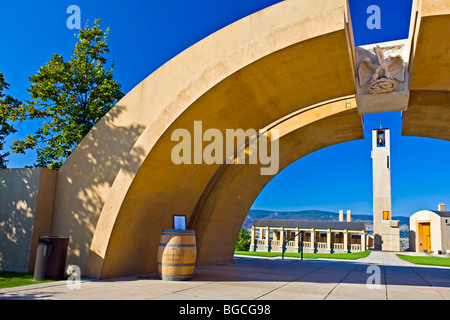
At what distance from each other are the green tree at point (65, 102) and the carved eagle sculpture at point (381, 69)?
403 inches

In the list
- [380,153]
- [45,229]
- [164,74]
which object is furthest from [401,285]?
[380,153]

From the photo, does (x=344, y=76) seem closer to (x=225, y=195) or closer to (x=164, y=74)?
(x=164, y=74)

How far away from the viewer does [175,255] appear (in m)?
8.44

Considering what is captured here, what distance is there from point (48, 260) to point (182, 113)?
4.39 m

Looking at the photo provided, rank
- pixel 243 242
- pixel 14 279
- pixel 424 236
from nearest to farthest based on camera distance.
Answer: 1. pixel 14 279
2. pixel 243 242
3. pixel 424 236

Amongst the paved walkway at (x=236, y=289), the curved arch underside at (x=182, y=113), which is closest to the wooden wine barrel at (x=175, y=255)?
the paved walkway at (x=236, y=289)

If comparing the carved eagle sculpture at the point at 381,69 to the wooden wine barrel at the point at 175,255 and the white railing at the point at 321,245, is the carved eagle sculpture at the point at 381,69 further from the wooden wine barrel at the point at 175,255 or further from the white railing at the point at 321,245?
the white railing at the point at 321,245

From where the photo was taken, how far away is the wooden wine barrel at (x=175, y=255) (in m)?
8.40

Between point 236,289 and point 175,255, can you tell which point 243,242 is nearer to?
point 175,255

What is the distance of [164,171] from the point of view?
927 cm

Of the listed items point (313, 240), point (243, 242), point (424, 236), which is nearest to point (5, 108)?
point (243, 242)

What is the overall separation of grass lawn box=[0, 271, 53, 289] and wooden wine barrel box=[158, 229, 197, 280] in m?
2.70

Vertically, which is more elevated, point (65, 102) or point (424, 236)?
point (65, 102)
